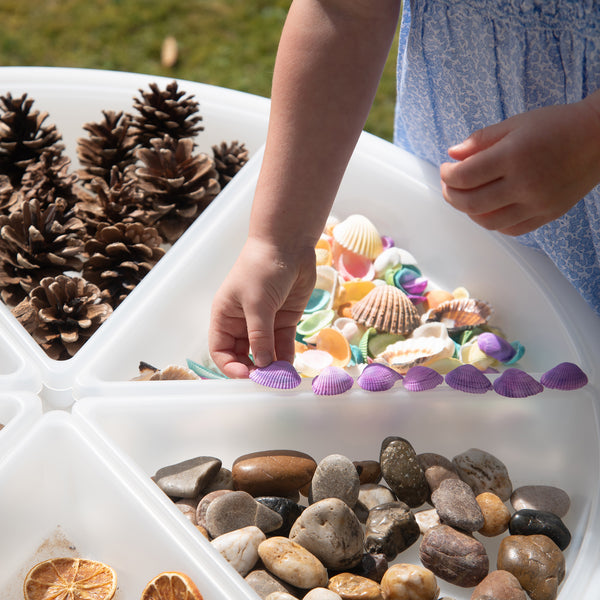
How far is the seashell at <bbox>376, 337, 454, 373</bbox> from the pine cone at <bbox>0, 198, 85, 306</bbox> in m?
0.42

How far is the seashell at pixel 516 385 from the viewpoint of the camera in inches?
28.8

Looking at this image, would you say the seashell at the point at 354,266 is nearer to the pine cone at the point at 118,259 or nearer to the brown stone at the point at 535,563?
the pine cone at the point at 118,259

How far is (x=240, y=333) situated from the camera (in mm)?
822

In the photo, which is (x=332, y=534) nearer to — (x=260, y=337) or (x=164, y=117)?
(x=260, y=337)

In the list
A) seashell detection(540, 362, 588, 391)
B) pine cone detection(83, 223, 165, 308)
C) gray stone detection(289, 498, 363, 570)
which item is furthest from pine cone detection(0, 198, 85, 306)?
seashell detection(540, 362, 588, 391)

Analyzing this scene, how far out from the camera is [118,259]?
0.90 metres

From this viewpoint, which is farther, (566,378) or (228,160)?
(228,160)

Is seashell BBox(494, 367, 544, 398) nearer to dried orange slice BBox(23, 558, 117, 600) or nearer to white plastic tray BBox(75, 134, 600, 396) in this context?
white plastic tray BBox(75, 134, 600, 396)

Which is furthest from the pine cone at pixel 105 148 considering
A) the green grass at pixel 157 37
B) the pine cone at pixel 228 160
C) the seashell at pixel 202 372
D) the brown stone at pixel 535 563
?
the green grass at pixel 157 37

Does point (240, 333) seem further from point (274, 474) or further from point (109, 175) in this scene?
point (109, 175)

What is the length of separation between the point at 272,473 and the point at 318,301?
1.03 feet

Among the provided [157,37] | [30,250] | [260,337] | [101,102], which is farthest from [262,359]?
[157,37]

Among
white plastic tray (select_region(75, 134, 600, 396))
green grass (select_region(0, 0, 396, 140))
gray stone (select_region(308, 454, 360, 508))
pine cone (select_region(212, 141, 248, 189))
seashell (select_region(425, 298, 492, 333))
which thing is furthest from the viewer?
green grass (select_region(0, 0, 396, 140))

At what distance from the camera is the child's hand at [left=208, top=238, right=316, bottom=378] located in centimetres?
75
